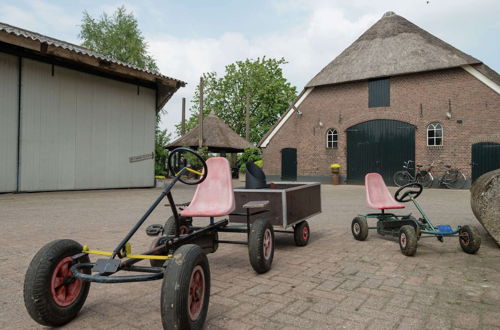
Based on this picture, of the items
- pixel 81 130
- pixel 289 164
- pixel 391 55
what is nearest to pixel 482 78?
pixel 391 55

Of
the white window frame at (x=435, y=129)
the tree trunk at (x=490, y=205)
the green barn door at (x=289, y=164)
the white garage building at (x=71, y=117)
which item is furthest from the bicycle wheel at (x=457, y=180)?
the tree trunk at (x=490, y=205)

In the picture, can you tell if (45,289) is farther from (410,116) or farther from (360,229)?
(410,116)

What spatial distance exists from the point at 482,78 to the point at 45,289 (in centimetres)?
1906

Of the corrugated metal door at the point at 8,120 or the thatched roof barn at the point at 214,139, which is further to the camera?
the thatched roof barn at the point at 214,139

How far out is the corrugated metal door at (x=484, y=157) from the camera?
1572 cm

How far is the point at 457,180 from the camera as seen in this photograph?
53.8 ft

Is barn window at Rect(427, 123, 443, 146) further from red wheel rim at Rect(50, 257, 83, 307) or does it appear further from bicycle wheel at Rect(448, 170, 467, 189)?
red wheel rim at Rect(50, 257, 83, 307)

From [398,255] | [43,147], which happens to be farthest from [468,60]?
[43,147]

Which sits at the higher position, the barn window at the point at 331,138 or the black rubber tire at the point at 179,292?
the barn window at the point at 331,138

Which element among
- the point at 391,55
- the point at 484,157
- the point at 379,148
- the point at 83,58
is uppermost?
the point at 391,55

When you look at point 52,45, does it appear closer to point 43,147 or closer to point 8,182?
point 43,147

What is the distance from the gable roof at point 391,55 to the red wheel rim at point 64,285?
61.1 ft

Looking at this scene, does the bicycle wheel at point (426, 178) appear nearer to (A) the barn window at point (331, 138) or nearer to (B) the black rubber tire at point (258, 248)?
(A) the barn window at point (331, 138)

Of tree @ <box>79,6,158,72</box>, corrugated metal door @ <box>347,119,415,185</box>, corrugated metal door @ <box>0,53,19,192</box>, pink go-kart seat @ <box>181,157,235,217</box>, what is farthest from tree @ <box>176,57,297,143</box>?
pink go-kart seat @ <box>181,157,235,217</box>
